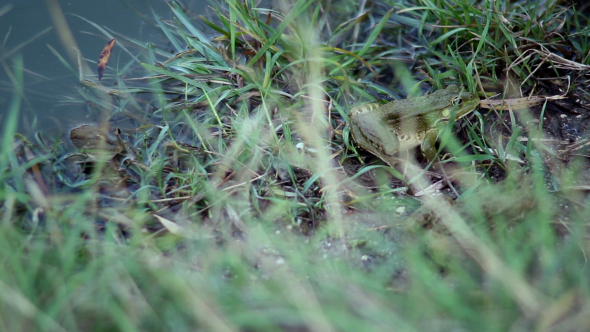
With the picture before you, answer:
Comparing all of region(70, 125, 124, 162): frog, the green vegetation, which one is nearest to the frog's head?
the green vegetation

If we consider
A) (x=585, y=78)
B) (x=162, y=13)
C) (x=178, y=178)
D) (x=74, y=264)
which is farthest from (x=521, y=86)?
(x=74, y=264)

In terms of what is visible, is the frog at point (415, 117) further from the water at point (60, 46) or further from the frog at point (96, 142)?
the water at point (60, 46)

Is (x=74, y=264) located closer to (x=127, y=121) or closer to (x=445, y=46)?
(x=127, y=121)

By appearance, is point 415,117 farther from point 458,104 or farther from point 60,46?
point 60,46

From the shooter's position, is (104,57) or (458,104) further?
(104,57)

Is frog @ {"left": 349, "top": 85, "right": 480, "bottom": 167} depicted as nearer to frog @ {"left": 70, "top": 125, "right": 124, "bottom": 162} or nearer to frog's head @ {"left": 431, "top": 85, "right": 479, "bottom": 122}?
frog's head @ {"left": 431, "top": 85, "right": 479, "bottom": 122}

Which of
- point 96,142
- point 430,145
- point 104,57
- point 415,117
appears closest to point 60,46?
point 104,57
